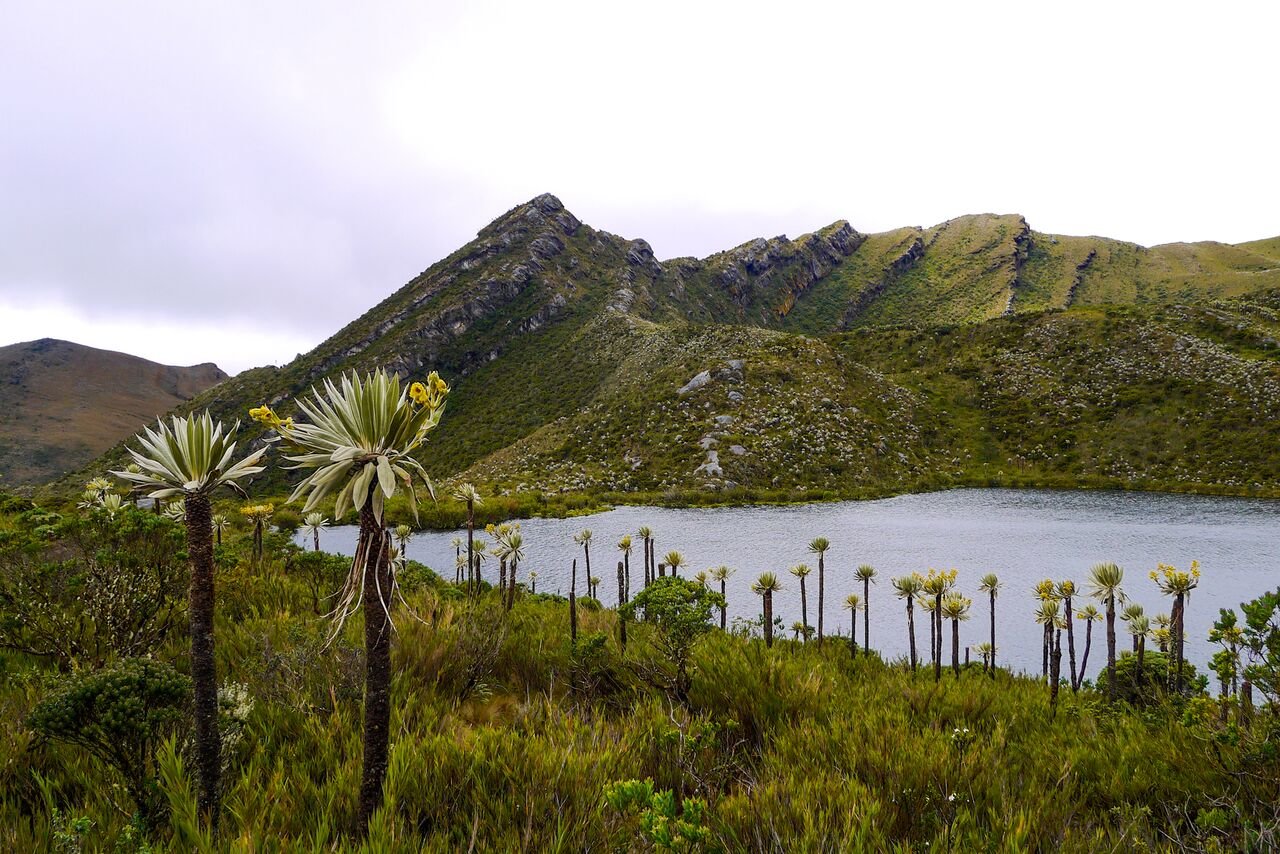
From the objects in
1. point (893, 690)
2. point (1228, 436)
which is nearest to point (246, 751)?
point (893, 690)

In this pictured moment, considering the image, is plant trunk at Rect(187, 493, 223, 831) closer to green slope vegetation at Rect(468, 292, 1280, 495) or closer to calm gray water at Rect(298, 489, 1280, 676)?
calm gray water at Rect(298, 489, 1280, 676)

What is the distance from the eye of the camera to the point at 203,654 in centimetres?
430

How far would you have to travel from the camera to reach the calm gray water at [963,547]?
78.7ft

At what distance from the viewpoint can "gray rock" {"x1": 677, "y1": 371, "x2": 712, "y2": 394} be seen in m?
73.8

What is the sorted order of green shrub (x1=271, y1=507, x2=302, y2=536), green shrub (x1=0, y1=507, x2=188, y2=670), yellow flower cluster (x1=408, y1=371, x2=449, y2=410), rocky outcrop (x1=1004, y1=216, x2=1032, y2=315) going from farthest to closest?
rocky outcrop (x1=1004, y1=216, x2=1032, y2=315) < green shrub (x1=271, y1=507, x2=302, y2=536) < green shrub (x1=0, y1=507, x2=188, y2=670) < yellow flower cluster (x1=408, y1=371, x2=449, y2=410)

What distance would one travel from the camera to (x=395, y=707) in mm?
6570

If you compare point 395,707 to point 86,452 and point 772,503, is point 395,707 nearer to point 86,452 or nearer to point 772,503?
point 772,503

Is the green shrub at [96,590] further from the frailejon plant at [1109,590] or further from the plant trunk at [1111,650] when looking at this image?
the frailejon plant at [1109,590]

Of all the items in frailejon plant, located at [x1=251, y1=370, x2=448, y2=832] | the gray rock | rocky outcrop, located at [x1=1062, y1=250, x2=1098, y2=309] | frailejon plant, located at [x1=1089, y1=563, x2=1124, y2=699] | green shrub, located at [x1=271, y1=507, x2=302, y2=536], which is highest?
rocky outcrop, located at [x1=1062, y1=250, x2=1098, y2=309]

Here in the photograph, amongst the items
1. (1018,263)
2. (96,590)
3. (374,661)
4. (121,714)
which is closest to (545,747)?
(374,661)

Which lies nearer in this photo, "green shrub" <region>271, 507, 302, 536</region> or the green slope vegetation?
"green shrub" <region>271, 507, 302, 536</region>

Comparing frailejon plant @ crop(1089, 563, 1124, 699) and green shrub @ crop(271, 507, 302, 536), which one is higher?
frailejon plant @ crop(1089, 563, 1124, 699)

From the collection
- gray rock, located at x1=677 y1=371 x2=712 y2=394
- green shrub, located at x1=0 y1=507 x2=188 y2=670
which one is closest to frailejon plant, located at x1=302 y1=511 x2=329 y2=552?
green shrub, located at x1=0 y1=507 x2=188 y2=670

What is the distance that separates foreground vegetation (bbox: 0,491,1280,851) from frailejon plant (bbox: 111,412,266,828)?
0.25m
